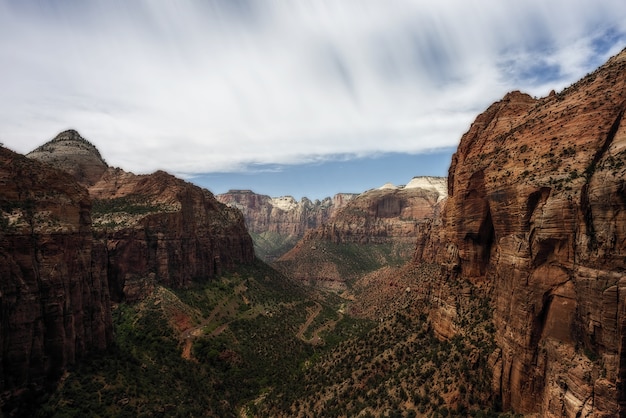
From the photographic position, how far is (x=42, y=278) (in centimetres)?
5072

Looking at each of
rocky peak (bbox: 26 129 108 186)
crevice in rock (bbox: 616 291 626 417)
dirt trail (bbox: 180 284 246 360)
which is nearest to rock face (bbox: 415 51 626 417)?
crevice in rock (bbox: 616 291 626 417)

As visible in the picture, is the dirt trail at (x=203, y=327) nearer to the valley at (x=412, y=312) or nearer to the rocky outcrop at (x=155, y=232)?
the valley at (x=412, y=312)

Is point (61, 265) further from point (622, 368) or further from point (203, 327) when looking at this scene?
point (622, 368)

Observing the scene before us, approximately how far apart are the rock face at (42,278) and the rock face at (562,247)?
189ft

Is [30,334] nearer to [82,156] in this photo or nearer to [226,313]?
[226,313]

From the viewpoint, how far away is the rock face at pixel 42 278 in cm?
4641

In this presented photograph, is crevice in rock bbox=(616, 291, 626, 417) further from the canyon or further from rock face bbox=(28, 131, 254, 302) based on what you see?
rock face bbox=(28, 131, 254, 302)

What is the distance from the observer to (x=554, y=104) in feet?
125

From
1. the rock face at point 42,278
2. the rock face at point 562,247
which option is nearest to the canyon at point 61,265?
the rock face at point 42,278

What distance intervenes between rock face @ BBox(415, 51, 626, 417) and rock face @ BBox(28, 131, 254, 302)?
270 ft

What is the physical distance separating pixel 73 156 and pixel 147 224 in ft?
160

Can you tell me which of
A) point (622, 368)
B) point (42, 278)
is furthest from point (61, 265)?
point (622, 368)

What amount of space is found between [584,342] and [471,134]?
101 ft

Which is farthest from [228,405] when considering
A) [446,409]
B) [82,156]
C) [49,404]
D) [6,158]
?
[82,156]
